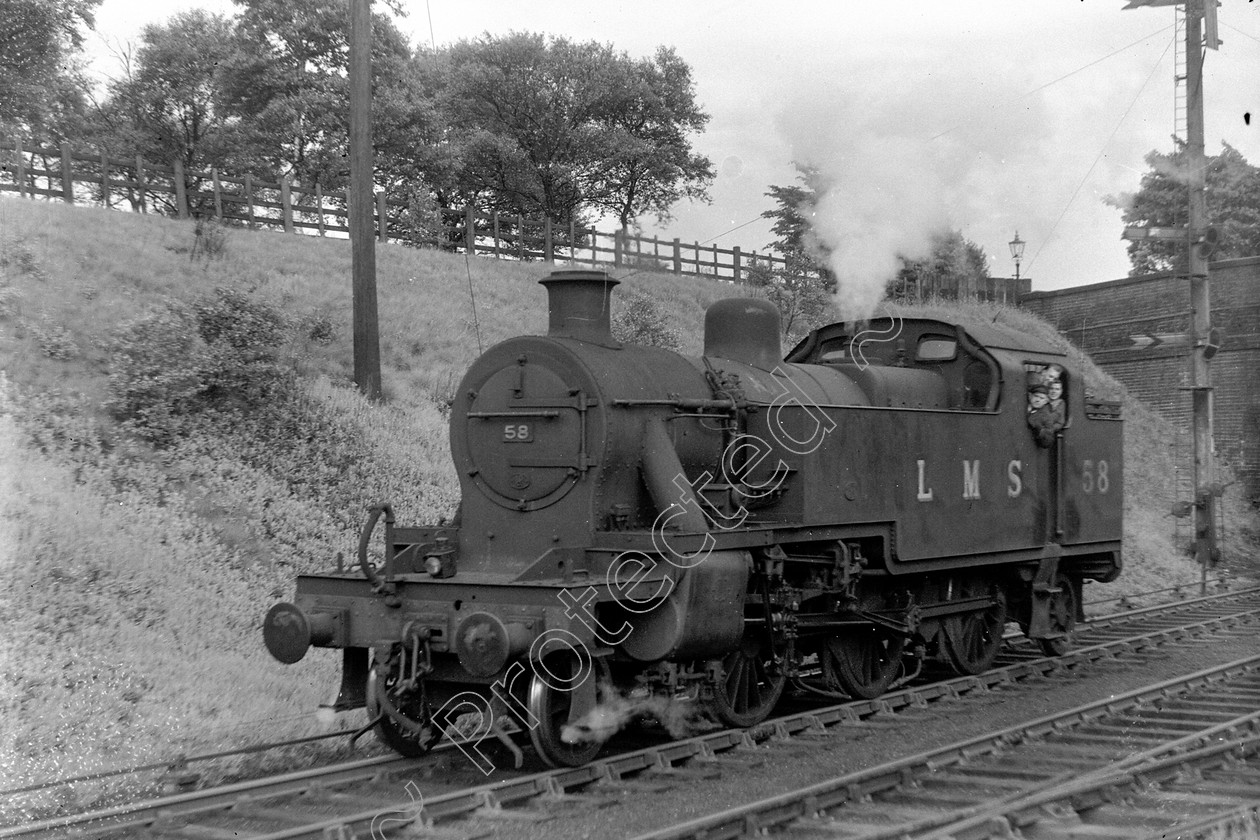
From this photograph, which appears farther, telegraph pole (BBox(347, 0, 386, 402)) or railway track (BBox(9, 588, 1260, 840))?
telegraph pole (BBox(347, 0, 386, 402))

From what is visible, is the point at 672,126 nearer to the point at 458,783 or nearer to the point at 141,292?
the point at 141,292

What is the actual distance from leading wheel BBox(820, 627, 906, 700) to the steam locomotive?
0.08ft

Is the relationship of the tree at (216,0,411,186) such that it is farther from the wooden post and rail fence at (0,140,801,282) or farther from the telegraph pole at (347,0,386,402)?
the telegraph pole at (347,0,386,402)

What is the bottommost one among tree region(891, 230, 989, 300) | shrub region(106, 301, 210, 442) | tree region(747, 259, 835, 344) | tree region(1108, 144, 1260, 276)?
shrub region(106, 301, 210, 442)

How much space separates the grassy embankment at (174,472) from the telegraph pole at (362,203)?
493mm

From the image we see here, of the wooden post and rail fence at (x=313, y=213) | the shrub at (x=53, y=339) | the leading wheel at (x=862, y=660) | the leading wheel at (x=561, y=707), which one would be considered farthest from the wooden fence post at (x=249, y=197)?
the leading wheel at (x=561, y=707)

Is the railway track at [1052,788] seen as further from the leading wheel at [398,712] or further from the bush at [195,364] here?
the bush at [195,364]

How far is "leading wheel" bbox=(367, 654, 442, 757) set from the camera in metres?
6.48

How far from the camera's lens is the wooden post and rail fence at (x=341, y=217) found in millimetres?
19844

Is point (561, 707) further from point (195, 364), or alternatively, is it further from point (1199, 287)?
point (1199, 287)

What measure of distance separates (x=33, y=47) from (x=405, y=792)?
17044 millimetres

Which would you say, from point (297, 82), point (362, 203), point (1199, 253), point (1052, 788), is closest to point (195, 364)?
point (362, 203)

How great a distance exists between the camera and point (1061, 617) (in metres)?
10.9

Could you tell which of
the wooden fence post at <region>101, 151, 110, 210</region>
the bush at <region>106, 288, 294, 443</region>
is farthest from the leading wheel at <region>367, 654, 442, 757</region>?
the wooden fence post at <region>101, 151, 110, 210</region>
